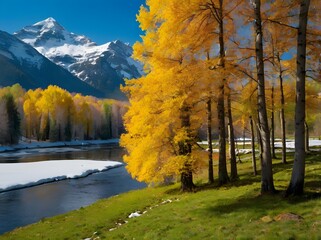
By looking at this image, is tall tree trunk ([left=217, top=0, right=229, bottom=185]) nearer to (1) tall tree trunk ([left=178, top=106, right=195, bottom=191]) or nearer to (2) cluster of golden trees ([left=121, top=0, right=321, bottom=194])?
(2) cluster of golden trees ([left=121, top=0, right=321, bottom=194])

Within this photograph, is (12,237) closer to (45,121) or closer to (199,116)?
(199,116)

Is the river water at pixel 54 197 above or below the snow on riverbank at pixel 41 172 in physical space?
below

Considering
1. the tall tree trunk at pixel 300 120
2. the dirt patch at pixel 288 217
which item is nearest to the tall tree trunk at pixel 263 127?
the tall tree trunk at pixel 300 120

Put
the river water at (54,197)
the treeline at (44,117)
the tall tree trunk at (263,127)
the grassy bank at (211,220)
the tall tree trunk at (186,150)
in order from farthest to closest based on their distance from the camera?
the treeline at (44,117) → the river water at (54,197) → the tall tree trunk at (186,150) → the tall tree trunk at (263,127) → the grassy bank at (211,220)

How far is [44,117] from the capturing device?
110 meters

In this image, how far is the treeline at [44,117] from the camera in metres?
93.8

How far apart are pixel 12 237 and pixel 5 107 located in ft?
270

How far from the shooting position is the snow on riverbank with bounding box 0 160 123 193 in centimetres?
3728

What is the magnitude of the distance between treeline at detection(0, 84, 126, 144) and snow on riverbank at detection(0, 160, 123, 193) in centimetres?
4305

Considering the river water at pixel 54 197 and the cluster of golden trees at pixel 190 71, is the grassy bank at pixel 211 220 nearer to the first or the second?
the cluster of golden trees at pixel 190 71

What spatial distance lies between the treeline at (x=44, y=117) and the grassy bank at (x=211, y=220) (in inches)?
3022

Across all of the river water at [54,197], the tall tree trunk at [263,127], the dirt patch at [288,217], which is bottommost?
the river water at [54,197]

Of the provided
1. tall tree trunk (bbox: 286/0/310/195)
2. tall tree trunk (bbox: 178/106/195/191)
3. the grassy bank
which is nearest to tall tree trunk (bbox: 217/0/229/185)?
the grassy bank

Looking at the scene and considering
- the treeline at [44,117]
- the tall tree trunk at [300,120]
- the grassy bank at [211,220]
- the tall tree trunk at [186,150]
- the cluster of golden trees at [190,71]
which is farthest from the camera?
the treeline at [44,117]
